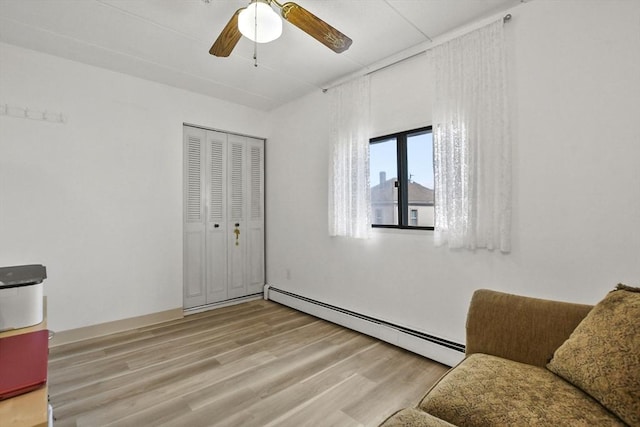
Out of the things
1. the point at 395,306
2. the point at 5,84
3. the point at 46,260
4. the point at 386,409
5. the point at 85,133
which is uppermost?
the point at 5,84

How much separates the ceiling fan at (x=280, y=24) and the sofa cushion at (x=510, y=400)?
78.8 inches

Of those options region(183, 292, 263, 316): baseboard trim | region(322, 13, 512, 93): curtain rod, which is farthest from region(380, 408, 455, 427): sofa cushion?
region(183, 292, 263, 316): baseboard trim

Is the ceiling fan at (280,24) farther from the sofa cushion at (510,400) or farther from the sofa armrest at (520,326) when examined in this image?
the sofa cushion at (510,400)

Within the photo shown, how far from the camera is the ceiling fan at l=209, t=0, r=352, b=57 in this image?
1693mm

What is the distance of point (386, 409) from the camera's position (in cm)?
186

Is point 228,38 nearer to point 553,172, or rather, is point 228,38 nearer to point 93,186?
point 93,186

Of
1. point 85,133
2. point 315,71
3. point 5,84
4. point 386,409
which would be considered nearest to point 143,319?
point 85,133

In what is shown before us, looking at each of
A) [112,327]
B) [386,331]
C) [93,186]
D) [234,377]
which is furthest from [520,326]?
[93,186]

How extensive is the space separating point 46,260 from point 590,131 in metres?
4.29

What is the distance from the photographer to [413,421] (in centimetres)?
101

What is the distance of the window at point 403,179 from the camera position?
8.77 ft

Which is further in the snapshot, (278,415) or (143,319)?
(143,319)

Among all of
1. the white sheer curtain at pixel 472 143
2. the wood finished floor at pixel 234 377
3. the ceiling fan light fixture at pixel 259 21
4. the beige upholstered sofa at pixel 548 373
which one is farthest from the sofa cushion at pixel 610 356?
the ceiling fan light fixture at pixel 259 21

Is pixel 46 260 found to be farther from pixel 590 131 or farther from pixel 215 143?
pixel 590 131
